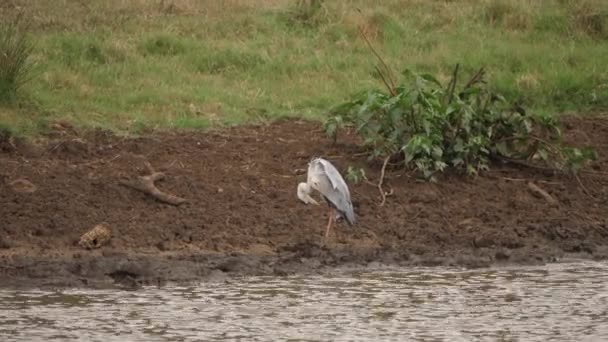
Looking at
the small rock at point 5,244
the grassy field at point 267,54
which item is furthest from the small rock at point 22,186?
the grassy field at point 267,54

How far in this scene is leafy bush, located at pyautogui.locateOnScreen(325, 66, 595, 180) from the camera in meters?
10.2

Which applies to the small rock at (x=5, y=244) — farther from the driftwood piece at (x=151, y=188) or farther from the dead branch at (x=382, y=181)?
the dead branch at (x=382, y=181)

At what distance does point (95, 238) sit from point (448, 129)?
119 inches

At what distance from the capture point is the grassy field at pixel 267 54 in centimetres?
1140

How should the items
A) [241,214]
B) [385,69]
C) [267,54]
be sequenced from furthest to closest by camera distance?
1. [267,54]
2. [385,69]
3. [241,214]

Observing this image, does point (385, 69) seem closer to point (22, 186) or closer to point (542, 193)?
point (542, 193)

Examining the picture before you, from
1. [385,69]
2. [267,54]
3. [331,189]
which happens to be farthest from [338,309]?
[267,54]

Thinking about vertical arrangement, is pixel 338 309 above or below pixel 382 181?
below

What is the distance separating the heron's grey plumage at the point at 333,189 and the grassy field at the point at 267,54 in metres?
2.03

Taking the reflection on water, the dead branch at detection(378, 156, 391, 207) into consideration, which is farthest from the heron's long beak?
the reflection on water

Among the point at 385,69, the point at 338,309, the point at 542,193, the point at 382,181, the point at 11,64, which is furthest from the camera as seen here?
the point at 385,69

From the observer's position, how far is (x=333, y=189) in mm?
9195

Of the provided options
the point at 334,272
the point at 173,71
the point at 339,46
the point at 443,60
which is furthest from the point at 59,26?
the point at 334,272

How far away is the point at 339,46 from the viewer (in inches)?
526
